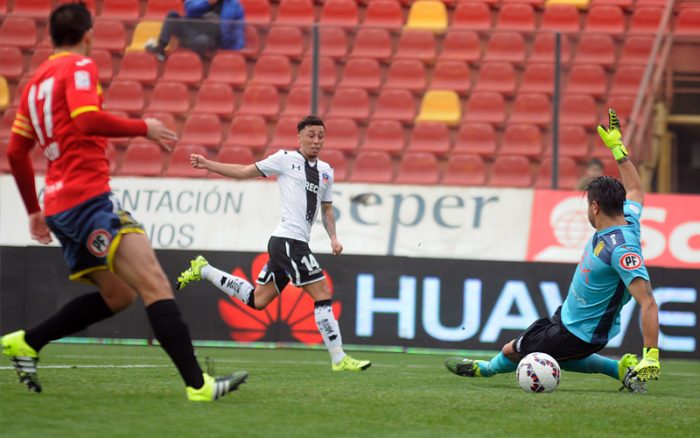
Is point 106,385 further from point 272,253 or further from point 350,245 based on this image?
point 350,245

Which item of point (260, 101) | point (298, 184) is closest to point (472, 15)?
point (260, 101)

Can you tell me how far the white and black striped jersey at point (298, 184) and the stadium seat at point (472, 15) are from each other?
7227 millimetres

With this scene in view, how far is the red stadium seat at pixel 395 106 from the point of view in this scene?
14.2 meters

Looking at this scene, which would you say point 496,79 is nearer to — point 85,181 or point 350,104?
point 350,104

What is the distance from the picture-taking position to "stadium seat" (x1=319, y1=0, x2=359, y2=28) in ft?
54.0

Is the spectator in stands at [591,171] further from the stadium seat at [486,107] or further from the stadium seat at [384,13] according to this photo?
the stadium seat at [384,13]

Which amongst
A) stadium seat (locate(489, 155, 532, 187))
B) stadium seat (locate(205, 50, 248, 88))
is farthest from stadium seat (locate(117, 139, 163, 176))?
stadium seat (locate(489, 155, 532, 187))

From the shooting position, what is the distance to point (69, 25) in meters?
6.32

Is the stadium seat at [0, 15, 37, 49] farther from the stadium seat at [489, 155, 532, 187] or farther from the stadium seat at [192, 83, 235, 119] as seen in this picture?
the stadium seat at [489, 155, 532, 187]

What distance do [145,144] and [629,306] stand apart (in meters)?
5.77

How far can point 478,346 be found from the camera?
39.5 ft

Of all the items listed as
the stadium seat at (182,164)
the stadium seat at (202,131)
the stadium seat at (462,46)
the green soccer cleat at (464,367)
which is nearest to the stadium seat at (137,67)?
the stadium seat at (202,131)

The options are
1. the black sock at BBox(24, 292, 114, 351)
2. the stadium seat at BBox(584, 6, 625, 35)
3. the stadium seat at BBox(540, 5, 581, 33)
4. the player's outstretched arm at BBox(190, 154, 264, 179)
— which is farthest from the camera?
the stadium seat at BBox(540, 5, 581, 33)

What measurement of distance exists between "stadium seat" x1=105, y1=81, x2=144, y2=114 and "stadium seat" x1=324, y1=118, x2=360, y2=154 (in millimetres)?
2246
